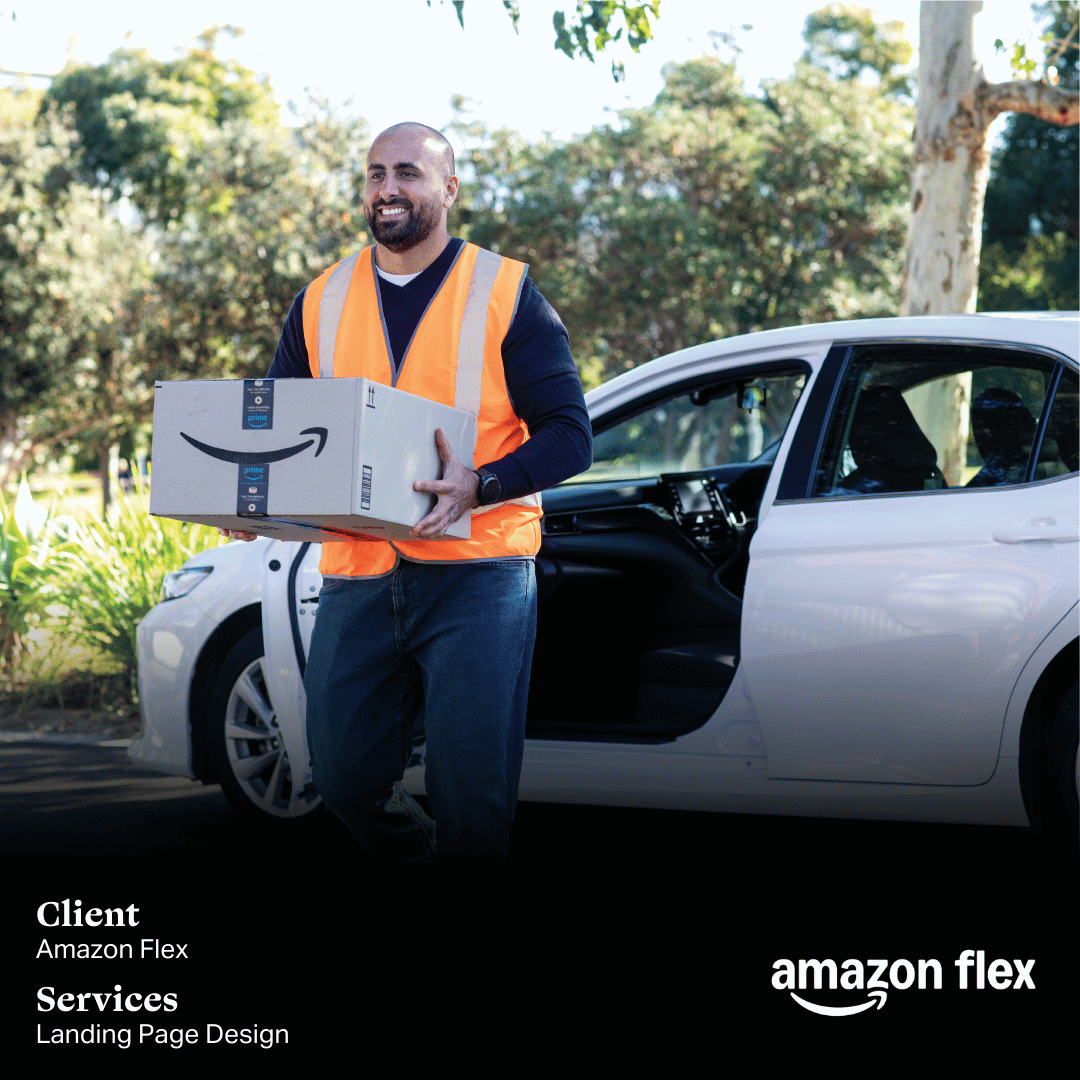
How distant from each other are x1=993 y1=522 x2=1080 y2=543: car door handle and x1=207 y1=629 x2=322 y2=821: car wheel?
237cm

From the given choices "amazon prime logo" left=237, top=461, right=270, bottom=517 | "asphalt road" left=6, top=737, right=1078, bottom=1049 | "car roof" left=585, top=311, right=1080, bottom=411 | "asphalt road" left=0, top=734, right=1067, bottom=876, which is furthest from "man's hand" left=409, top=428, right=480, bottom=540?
"asphalt road" left=0, top=734, right=1067, bottom=876

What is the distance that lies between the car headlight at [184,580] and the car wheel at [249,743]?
0.99ft

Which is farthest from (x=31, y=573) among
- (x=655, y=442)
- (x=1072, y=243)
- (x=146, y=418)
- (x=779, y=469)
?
(x=1072, y=243)

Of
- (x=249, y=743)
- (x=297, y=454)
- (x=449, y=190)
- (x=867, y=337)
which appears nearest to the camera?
(x=297, y=454)

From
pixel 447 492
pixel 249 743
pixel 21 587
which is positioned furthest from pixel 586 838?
pixel 21 587

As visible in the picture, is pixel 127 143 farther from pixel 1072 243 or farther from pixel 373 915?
pixel 373 915

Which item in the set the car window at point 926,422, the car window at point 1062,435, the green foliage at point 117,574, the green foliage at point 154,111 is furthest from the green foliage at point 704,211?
the car window at point 1062,435

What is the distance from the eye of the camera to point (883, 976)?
3.33 meters

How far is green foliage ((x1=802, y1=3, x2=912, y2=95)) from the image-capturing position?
32.5m

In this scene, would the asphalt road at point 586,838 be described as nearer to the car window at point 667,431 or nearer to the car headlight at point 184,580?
the car headlight at point 184,580

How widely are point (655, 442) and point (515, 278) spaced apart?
2095 millimetres

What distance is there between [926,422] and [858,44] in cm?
3184

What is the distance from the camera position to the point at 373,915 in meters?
3.93

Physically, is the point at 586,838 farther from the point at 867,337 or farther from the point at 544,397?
the point at 544,397
